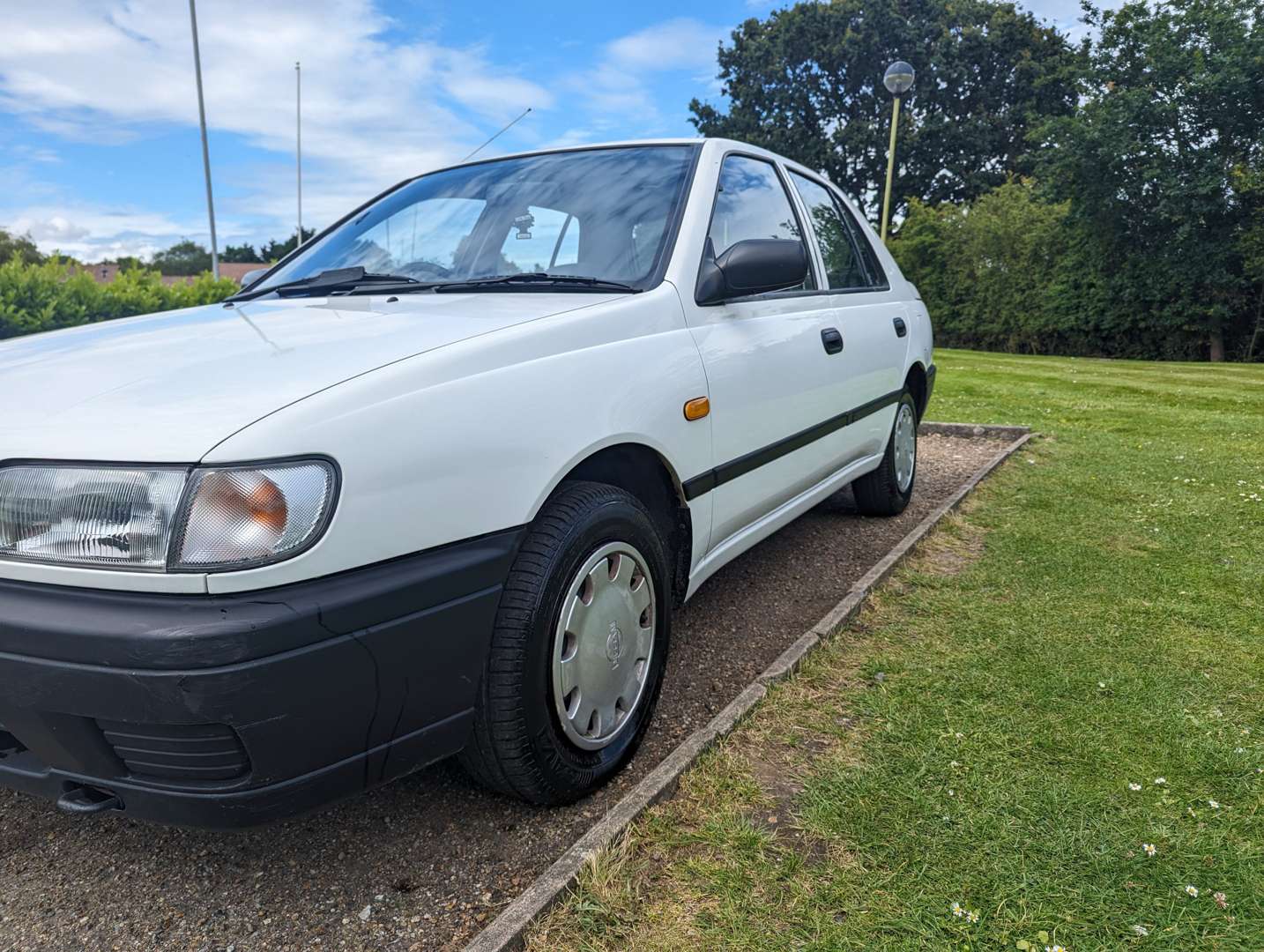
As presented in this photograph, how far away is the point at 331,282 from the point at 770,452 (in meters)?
1.55

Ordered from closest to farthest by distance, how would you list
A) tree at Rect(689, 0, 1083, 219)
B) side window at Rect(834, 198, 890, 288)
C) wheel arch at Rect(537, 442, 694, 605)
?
wheel arch at Rect(537, 442, 694, 605)
side window at Rect(834, 198, 890, 288)
tree at Rect(689, 0, 1083, 219)

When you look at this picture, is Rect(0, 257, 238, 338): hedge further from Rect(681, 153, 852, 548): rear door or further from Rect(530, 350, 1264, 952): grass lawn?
Rect(530, 350, 1264, 952): grass lawn

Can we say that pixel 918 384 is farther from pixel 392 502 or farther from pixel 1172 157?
pixel 1172 157

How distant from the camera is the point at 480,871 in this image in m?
1.87

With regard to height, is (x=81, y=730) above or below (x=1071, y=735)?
above

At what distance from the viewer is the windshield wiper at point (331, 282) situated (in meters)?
2.64

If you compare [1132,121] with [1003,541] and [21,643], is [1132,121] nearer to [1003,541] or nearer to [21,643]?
[1003,541]

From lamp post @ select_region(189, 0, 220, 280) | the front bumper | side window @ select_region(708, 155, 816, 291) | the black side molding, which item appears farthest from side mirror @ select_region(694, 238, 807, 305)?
lamp post @ select_region(189, 0, 220, 280)

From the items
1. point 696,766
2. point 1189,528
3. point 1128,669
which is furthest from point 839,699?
point 1189,528

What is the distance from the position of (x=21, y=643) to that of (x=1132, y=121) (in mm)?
27803

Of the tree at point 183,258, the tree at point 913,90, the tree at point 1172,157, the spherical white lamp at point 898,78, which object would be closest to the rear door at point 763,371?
the spherical white lamp at point 898,78

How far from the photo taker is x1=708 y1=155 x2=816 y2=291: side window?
9.47 ft

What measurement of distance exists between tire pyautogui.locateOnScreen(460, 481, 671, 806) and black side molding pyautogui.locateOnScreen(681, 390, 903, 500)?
28 cm

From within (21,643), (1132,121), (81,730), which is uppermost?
(1132,121)
